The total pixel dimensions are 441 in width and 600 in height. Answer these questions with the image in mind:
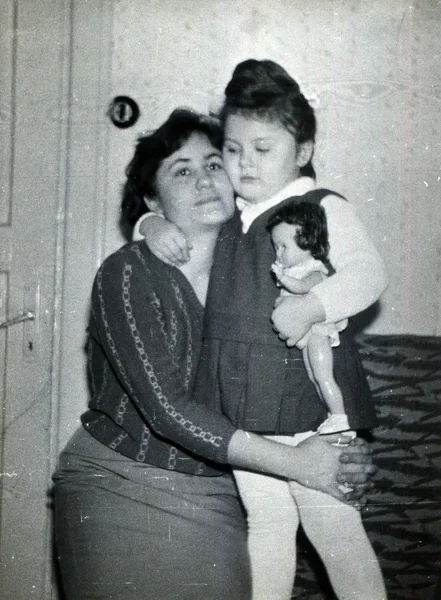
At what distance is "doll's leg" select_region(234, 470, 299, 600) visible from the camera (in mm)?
1160

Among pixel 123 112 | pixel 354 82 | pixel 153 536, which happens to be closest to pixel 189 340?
pixel 153 536

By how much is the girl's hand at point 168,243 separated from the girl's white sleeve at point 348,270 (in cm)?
25

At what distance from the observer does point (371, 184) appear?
4.14 feet

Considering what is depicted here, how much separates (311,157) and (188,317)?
38 centimetres

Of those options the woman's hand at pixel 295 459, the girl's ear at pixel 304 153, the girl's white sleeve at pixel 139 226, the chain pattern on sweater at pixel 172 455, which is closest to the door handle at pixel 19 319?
the girl's white sleeve at pixel 139 226

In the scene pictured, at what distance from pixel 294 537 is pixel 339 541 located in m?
0.08

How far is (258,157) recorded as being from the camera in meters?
1.17

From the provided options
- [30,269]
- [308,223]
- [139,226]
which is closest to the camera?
[308,223]

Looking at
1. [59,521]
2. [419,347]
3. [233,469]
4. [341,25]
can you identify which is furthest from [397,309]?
[59,521]

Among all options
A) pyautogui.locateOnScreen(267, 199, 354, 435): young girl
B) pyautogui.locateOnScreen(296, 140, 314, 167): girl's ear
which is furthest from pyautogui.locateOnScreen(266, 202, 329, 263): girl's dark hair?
pyautogui.locateOnScreen(296, 140, 314, 167): girl's ear

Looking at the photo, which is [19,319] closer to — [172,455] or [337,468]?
[172,455]

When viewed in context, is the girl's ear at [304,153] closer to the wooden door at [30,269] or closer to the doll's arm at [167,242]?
the doll's arm at [167,242]

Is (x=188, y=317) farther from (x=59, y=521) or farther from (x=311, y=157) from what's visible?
(x=59, y=521)

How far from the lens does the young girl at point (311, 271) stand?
3.69 feet
